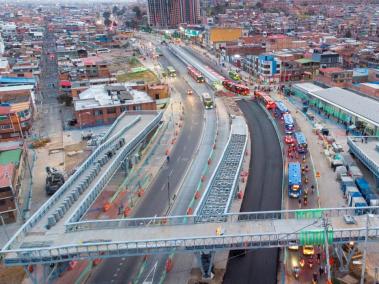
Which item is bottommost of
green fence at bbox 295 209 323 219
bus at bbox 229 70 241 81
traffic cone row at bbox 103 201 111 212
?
traffic cone row at bbox 103 201 111 212

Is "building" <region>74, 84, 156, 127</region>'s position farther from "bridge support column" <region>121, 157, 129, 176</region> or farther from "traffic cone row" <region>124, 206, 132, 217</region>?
"traffic cone row" <region>124, 206, 132, 217</region>

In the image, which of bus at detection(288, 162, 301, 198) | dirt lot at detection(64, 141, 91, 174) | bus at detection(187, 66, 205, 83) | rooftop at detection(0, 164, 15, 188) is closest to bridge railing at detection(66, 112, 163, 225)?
dirt lot at detection(64, 141, 91, 174)

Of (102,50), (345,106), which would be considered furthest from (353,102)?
(102,50)

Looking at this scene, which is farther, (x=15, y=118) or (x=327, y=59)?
(x=327, y=59)

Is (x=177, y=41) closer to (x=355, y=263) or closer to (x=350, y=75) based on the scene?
(x=350, y=75)

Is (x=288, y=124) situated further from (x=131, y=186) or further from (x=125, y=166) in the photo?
(x=131, y=186)

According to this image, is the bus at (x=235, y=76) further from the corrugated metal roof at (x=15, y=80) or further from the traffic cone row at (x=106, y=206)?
the traffic cone row at (x=106, y=206)
